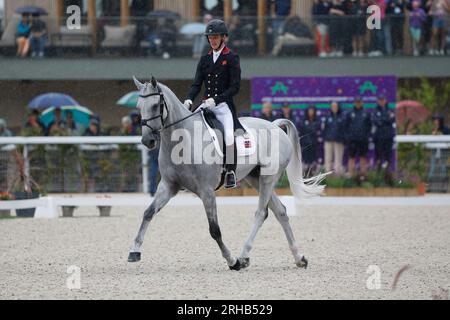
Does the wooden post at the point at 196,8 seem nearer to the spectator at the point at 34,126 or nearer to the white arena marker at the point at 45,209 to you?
the spectator at the point at 34,126

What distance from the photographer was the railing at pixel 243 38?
84.9 ft

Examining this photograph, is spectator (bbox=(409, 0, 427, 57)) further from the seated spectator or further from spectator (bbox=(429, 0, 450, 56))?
the seated spectator

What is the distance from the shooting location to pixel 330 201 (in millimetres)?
20594

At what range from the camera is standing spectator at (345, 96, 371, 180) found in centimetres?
2134

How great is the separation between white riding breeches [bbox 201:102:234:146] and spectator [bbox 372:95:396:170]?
10.4 meters

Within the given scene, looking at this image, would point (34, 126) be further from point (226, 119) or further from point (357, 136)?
point (226, 119)

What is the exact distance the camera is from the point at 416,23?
2564 centimetres

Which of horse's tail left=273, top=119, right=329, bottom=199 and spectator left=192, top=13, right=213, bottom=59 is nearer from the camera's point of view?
horse's tail left=273, top=119, right=329, bottom=199

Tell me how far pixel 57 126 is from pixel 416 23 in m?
8.73

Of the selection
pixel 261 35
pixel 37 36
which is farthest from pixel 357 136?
pixel 37 36

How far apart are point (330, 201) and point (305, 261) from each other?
9.52m

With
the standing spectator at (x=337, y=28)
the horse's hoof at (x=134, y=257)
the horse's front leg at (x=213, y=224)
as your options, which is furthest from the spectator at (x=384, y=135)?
the horse's hoof at (x=134, y=257)

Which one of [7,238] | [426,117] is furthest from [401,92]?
[7,238]

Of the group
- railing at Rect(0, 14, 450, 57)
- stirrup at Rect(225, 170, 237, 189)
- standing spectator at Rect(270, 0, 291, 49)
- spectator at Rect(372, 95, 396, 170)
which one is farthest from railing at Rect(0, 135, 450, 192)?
stirrup at Rect(225, 170, 237, 189)
